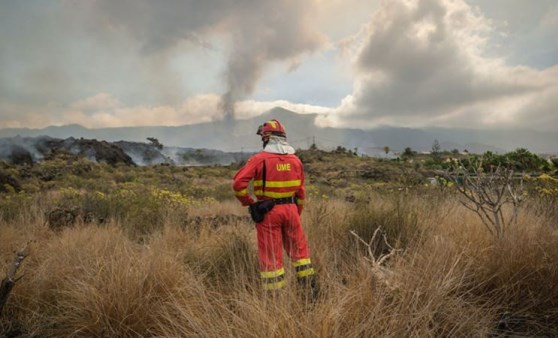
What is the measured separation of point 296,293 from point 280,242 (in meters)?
0.76

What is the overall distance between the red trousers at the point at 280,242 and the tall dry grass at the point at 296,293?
26cm

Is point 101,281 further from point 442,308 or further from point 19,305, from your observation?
point 442,308

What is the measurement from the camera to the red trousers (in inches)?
159

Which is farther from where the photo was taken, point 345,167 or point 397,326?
point 345,167

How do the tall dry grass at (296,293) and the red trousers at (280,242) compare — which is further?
the red trousers at (280,242)

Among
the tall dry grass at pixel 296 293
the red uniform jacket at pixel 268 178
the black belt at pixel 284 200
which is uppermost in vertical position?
the red uniform jacket at pixel 268 178

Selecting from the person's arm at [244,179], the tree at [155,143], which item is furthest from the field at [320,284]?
the tree at [155,143]

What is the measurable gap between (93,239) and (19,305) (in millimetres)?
1424

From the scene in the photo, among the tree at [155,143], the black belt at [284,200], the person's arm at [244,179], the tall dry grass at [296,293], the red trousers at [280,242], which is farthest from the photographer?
the tree at [155,143]

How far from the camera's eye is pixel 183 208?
30.2 feet

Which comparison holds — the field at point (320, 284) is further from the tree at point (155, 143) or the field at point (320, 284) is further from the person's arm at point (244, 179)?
the tree at point (155, 143)

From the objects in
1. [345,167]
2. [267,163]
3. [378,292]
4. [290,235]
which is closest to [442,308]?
[378,292]

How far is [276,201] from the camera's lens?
170 inches

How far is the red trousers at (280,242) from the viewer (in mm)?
4043
